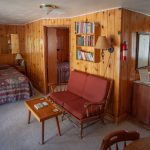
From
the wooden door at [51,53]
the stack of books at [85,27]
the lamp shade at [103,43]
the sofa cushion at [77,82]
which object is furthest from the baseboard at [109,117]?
the wooden door at [51,53]

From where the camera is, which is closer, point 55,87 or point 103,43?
point 103,43

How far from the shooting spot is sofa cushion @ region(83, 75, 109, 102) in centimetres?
328

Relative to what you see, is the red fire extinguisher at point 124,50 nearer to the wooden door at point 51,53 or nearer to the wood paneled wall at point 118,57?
A: the wood paneled wall at point 118,57

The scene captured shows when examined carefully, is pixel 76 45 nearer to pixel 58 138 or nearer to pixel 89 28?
pixel 89 28

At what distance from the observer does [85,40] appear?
379cm

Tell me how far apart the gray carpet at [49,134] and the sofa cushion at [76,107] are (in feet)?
1.19

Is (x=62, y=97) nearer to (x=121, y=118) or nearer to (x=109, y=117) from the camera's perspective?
(x=109, y=117)

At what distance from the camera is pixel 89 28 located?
11.7 feet

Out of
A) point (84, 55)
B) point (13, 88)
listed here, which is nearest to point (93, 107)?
point (84, 55)

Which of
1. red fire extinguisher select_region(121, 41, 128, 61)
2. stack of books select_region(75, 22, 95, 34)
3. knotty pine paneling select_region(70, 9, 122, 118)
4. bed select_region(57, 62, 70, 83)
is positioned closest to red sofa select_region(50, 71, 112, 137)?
knotty pine paneling select_region(70, 9, 122, 118)

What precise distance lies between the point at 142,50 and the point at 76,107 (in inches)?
76.7

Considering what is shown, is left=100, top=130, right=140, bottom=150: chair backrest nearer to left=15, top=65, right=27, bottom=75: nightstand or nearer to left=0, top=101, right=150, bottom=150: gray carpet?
left=0, top=101, right=150, bottom=150: gray carpet

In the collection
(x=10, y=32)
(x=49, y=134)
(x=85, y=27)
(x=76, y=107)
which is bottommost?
(x=49, y=134)

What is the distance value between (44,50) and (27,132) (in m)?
2.53
